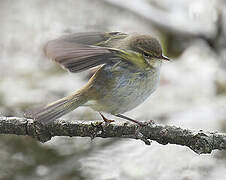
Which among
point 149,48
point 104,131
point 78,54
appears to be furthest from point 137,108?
point 78,54

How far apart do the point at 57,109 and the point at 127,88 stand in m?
0.50

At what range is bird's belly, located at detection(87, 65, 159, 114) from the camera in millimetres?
3498

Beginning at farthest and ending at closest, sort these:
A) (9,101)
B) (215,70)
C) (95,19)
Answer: (95,19)
(215,70)
(9,101)

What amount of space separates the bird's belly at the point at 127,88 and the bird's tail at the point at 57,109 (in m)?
0.17

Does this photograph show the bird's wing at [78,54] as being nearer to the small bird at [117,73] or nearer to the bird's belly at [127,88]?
the small bird at [117,73]

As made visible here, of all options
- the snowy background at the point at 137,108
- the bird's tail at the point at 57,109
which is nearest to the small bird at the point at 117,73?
the bird's tail at the point at 57,109

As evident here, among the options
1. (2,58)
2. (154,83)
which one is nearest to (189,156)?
(154,83)

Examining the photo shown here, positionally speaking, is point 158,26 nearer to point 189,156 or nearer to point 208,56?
point 208,56

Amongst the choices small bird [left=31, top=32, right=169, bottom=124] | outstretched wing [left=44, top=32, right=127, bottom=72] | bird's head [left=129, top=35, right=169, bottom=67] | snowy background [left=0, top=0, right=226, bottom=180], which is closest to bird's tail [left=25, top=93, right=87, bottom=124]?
small bird [left=31, top=32, right=169, bottom=124]

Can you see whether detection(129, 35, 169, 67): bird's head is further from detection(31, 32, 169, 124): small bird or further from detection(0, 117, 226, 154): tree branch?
detection(0, 117, 226, 154): tree branch

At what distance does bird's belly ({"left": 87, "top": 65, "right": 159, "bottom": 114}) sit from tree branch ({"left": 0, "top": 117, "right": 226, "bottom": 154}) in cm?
25

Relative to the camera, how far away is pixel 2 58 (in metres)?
6.89

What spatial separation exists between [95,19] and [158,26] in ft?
3.79

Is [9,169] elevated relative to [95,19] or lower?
lower
